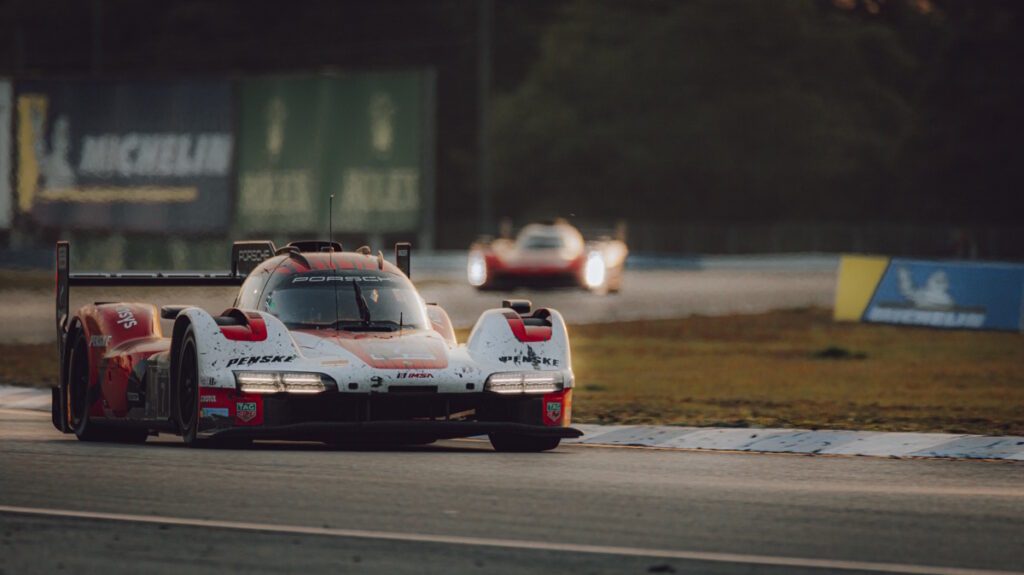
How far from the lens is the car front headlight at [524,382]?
12.8 meters

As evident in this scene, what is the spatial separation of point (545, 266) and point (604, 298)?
1.50m

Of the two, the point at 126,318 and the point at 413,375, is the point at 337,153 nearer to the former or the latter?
the point at 126,318

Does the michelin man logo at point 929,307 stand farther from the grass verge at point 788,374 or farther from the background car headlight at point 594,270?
the background car headlight at point 594,270

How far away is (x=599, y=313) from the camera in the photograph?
3662 cm

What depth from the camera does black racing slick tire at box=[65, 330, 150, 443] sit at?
14.2 m

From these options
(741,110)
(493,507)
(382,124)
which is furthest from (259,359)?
(741,110)

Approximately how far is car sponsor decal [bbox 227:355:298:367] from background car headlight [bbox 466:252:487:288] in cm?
2970

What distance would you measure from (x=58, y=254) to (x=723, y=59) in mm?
73453

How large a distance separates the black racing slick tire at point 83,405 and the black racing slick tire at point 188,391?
3.17 feet

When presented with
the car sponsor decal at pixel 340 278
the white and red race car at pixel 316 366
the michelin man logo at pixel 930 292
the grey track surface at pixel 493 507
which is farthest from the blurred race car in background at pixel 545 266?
the grey track surface at pixel 493 507

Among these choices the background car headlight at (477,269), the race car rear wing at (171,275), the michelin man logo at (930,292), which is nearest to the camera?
the race car rear wing at (171,275)

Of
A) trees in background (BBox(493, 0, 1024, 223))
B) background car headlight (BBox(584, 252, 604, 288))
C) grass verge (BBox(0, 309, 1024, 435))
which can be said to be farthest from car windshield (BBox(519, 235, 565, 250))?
trees in background (BBox(493, 0, 1024, 223))

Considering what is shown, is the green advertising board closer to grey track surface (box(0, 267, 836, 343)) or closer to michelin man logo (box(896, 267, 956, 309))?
grey track surface (box(0, 267, 836, 343))

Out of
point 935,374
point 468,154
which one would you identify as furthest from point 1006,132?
point 935,374
